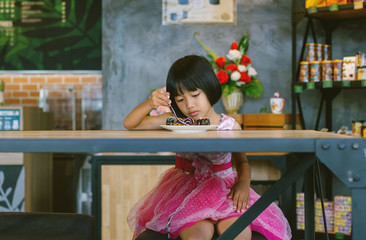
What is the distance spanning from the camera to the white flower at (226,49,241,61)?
3.08 m

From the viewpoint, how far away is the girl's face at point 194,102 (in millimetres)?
1684

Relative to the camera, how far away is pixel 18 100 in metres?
4.42

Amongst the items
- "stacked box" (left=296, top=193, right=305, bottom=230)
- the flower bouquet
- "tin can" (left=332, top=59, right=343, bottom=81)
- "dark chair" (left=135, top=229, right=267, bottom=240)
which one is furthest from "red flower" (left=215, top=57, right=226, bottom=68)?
"dark chair" (left=135, top=229, right=267, bottom=240)

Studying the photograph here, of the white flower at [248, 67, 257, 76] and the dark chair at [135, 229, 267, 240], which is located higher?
the white flower at [248, 67, 257, 76]

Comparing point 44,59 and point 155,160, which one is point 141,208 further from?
point 44,59

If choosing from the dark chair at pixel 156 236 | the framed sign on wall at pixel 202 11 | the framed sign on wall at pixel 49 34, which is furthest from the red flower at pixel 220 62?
the dark chair at pixel 156 236

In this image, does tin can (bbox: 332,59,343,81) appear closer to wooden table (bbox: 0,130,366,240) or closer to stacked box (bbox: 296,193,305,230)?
stacked box (bbox: 296,193,305,230)

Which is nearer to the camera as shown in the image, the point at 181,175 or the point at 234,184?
the point at 234,184

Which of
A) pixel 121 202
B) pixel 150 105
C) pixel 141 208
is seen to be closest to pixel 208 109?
pixel 150 105

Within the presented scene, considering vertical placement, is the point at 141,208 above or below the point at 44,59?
below

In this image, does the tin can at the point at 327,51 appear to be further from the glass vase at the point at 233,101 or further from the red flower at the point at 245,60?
the glass vase at the point at 233,101

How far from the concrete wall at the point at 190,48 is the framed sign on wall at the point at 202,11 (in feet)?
0.16

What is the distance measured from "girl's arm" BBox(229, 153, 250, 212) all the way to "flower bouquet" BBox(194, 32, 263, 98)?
149cm

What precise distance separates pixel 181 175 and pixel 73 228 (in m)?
0.45
